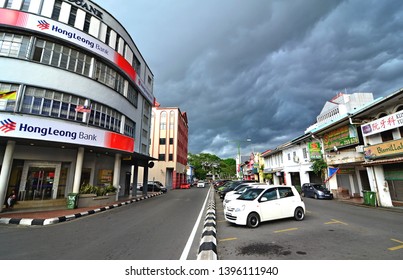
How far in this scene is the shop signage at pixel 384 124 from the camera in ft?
42.0

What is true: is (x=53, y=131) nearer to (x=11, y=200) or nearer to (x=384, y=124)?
(x=11, y=200)

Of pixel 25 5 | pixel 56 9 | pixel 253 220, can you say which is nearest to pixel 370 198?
pixel 253 220

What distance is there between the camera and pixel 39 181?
14.1m

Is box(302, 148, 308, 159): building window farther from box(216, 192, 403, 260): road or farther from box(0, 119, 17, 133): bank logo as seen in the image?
box(0, 119, 17, 133): bank logo

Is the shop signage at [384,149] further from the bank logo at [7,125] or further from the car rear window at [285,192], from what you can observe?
the bank logo at [7,125]

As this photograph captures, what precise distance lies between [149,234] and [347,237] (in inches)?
273

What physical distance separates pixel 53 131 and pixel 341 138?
2456 cm

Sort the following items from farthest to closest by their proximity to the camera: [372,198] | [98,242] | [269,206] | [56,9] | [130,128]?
1. [130,128]
2. [372,198]
3. [56,9]
4. [269,206]
5. [98,242]

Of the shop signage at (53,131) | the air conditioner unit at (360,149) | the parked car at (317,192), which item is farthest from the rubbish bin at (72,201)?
the air conditioner unit at (360,149)

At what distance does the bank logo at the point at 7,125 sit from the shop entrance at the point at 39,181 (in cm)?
388

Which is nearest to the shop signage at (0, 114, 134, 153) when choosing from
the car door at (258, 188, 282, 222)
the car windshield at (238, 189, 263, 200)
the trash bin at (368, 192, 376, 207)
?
the car windshield at (238, 189, 263, 200)
